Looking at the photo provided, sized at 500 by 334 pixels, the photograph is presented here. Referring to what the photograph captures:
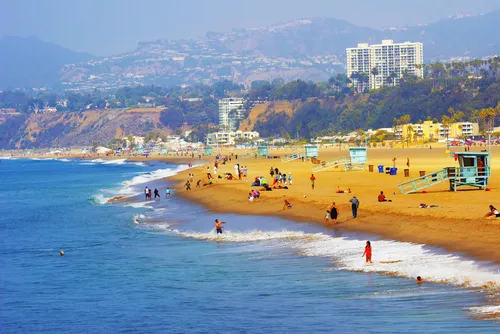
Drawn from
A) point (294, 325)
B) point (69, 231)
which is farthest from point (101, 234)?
point (294, 325)

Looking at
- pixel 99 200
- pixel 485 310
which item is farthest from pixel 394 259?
pixel 99 200

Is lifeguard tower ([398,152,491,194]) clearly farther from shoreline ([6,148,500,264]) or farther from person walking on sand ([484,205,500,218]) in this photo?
person walking on sand ([484,205,500,218])

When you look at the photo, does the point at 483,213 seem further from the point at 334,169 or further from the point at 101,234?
the point at 334,169

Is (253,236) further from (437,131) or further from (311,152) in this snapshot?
(437,131)

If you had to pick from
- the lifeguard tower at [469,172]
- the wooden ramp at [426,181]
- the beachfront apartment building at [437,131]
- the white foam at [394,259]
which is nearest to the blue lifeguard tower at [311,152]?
the wooden ramp at [426,181]

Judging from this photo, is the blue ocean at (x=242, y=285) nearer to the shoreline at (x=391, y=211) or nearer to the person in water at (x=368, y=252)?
the person in water at (x=368, y=252)

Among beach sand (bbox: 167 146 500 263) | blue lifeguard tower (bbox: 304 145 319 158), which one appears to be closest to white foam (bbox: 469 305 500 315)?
beach sand (bbox: 167 146 500 263)
